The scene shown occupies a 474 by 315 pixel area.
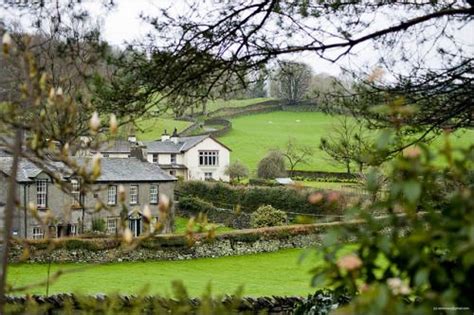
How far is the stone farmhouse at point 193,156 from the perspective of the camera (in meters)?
46.3

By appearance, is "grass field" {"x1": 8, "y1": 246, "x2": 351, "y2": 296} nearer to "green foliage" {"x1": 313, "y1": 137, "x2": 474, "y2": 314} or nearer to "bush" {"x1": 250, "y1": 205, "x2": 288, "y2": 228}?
"bush" {"x1": 250, "y1": 205, "x2": 288, "y2": 228}

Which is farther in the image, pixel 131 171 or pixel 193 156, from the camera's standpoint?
pixel 193 156

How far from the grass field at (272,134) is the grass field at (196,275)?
941 inches

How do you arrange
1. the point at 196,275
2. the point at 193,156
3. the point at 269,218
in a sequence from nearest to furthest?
1. the point at 196,275
2. the point at 269,218
3. the point at 193,156

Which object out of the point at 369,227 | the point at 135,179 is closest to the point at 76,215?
the point at 135,179

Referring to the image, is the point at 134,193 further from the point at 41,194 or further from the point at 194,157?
the point at 194,157

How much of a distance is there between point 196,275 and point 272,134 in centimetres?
3929

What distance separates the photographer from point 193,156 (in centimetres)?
4634

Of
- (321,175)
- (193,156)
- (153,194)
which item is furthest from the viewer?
(193,156)

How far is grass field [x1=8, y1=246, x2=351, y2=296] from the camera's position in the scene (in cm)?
1684

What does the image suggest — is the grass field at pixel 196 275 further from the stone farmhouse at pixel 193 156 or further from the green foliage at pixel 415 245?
the stone farmhouse at pixel 193 156

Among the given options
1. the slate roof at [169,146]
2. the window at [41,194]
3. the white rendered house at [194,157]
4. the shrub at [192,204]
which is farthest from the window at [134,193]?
the slate roof at [169,146]

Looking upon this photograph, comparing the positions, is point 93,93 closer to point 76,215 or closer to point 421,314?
point 421,314

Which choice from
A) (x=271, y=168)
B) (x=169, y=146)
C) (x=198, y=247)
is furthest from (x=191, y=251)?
(x=169, y=146)
